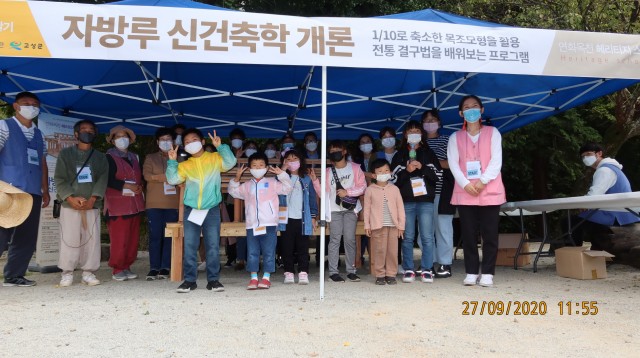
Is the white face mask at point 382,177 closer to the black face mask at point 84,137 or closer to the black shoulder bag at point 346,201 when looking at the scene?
the black shoulder bag at point 346,201

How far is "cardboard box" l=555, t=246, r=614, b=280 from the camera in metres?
5.88

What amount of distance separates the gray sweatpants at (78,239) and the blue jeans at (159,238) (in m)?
0.63

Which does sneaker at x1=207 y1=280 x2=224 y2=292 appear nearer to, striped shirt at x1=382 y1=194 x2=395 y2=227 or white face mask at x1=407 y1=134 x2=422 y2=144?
striped shirt at x1=382 y1=194 x2=395 y2=227

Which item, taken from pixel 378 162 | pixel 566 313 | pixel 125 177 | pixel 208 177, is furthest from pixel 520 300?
pixel 125 177

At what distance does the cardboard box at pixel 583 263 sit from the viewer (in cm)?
588

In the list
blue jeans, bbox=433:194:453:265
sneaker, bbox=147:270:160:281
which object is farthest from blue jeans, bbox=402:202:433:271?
sneaker, bbox=147:270:160:281

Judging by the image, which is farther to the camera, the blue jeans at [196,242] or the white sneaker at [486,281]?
the white sneaker at [486,281]

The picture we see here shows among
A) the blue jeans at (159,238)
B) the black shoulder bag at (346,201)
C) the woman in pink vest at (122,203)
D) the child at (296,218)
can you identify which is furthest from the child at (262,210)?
the woman in pink vest at (122,203)

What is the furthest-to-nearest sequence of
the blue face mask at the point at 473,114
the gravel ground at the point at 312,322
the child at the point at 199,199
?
the blue face mask at the point at 473,114 < the child at the point at 199,199 < the gravel ground at the point at 312,322

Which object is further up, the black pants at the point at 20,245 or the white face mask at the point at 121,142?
the white face mask at the point at 121,142

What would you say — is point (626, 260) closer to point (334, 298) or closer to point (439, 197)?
point (439, 197)

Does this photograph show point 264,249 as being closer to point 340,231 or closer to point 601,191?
point 340,231

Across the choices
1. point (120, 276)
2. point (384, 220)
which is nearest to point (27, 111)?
point (120, 276)
